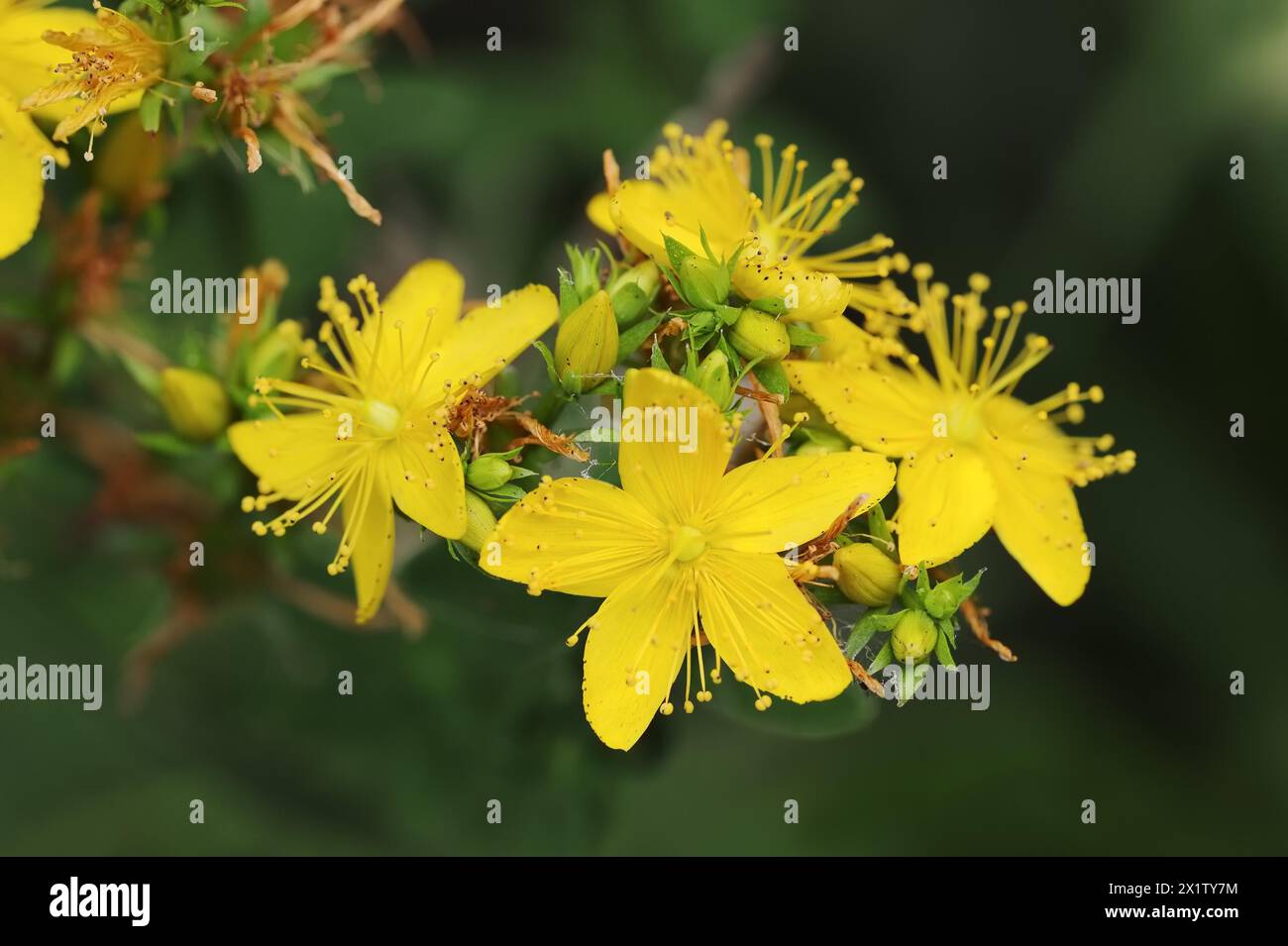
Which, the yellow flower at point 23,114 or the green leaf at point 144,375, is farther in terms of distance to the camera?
the green leaf at point 144,375

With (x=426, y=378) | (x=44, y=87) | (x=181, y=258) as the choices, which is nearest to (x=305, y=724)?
(x=181, y=258)

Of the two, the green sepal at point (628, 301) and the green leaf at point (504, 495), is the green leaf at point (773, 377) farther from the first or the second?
the green leaf at point (504, 495)

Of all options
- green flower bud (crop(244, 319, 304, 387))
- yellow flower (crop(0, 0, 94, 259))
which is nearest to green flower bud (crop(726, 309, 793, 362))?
green flower bud (crop(244, 319, 304, 387))

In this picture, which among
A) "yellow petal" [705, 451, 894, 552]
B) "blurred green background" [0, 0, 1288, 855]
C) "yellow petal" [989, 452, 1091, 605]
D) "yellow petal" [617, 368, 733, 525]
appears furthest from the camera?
"blurred green background" [0, 0, 1288, 855]

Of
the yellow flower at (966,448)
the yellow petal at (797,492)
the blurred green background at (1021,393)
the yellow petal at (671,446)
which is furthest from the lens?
the blurred green background at (1021,393)

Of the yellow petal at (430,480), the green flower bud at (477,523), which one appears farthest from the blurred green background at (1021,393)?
the green flower bud at (477,523)

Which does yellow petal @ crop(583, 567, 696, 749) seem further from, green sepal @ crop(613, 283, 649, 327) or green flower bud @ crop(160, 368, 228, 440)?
green flower bud @ crop(160, 368, 228, 440)
